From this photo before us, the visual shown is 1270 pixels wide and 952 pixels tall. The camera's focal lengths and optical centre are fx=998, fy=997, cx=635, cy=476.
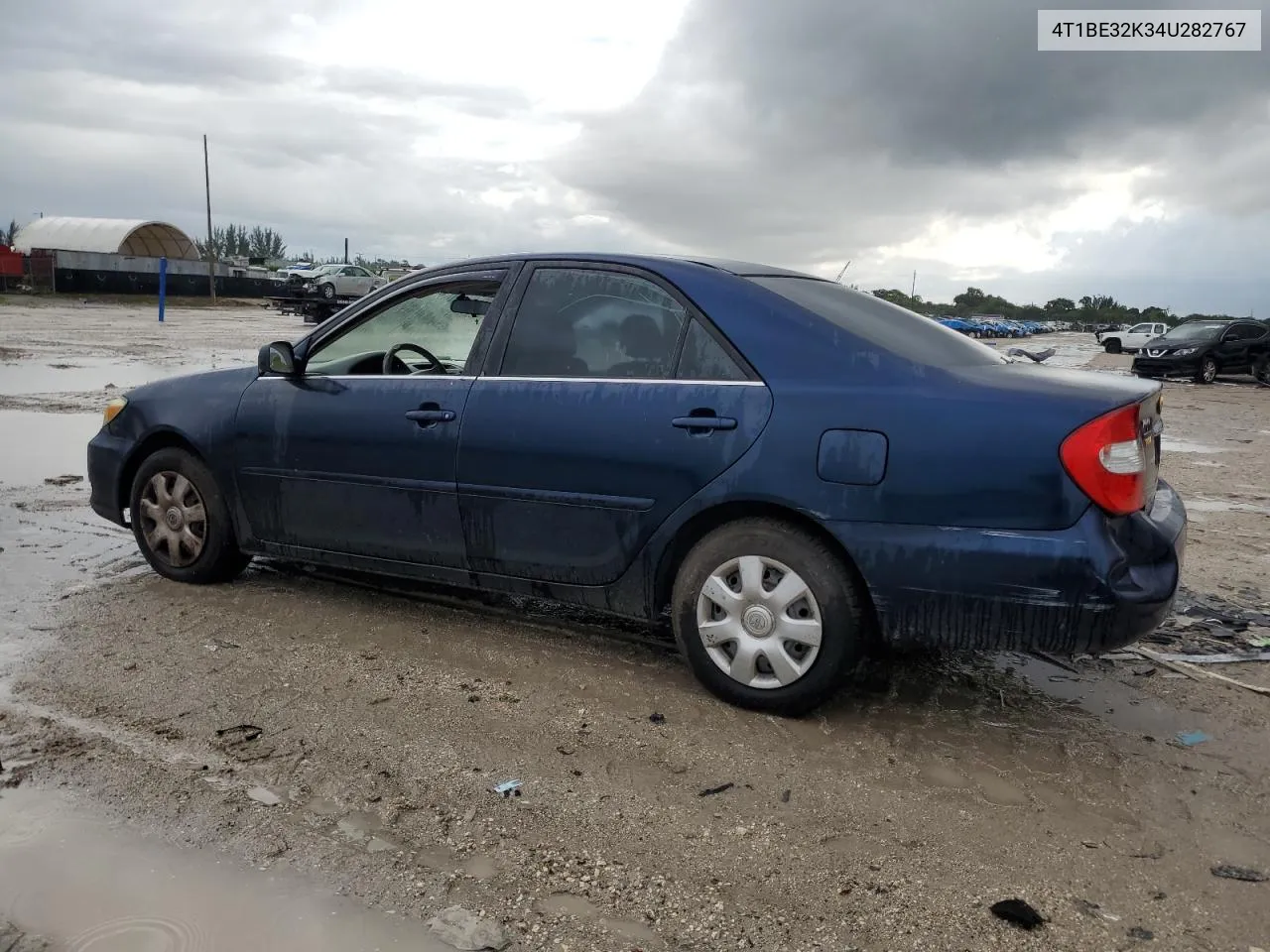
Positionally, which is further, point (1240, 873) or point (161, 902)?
point (1240, 873)

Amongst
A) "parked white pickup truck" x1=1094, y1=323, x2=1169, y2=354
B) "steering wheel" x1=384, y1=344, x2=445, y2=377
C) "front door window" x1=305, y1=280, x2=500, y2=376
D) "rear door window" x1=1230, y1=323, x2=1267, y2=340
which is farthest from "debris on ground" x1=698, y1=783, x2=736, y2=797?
"parked white pickup truck" x1=1094, y1=323, x2=1169, y2=354

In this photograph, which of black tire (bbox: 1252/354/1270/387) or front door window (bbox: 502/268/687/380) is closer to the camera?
front door window (bbox: 502/268/687/380)

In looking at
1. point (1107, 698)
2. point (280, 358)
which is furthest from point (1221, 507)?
point (280, 358)

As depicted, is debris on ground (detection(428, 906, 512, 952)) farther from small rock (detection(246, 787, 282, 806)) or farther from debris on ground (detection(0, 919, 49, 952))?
debris on ground (detection(0, 919, 49, 952))

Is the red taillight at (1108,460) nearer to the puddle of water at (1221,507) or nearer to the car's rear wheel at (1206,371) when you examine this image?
the puddle of water at (1221,507)

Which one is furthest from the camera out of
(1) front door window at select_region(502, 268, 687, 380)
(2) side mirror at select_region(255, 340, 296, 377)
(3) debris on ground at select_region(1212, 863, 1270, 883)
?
(2) side mirror at select_region(255, 340, 296, 377)

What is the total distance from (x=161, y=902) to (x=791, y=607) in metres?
2.03

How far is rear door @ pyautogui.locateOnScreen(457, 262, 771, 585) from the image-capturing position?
353cm

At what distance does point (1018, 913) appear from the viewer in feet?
7.98

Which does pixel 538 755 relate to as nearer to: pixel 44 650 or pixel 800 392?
pixel 800 392

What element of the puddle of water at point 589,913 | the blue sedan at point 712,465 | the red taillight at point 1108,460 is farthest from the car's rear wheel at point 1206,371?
the puddle of water at point 589,913

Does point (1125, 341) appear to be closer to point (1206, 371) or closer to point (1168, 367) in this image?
point (1206, 371)

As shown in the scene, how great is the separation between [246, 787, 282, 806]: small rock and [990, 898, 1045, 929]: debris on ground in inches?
77.3

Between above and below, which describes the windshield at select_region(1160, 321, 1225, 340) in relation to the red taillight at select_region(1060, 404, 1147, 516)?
above
